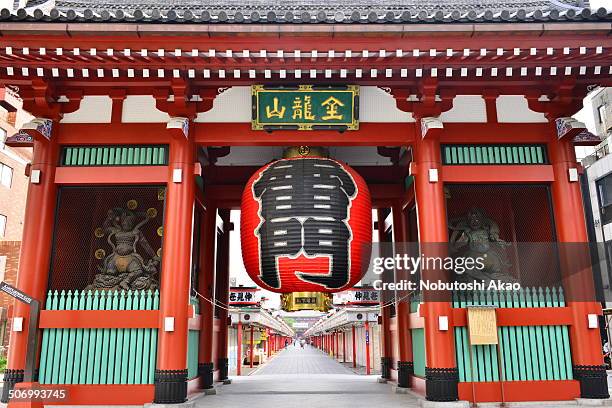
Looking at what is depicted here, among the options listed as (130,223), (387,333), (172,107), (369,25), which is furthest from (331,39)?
(387,333)

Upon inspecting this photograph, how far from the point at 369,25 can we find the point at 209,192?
258 inches

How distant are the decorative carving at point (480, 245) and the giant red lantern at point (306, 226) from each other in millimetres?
2562

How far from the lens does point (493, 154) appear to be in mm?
9148

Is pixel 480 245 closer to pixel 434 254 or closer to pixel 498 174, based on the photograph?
pixel 498 174

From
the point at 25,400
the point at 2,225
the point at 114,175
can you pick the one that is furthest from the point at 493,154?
the point at 2,225

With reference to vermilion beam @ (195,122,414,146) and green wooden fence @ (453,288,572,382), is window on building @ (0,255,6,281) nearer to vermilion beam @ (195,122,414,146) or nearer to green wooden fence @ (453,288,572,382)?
vermilion beam @ (195,122,414,146)

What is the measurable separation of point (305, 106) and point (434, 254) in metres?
3.61

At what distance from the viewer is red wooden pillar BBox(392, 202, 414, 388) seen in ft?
37.2

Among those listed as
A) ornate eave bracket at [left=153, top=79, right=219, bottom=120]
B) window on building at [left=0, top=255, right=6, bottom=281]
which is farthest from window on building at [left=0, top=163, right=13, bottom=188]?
ornate eave bracket at [left=153, top=79, right=219, bottom=120]

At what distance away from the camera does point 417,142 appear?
8.98 m

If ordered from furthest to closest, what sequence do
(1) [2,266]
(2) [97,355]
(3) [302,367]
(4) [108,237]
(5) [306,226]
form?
1. (3) [302,367]
2. (1) [2,266]
3. (4) [108,237]
4. (2) [97,355]
5. (5) [306,226]

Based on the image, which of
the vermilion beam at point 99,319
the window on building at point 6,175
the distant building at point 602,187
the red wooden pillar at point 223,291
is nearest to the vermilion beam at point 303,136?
the vermilion beam at point 99,319

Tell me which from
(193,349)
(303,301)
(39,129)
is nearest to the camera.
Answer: (39,129)

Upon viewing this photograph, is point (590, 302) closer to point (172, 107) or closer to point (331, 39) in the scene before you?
point (331, 39)
